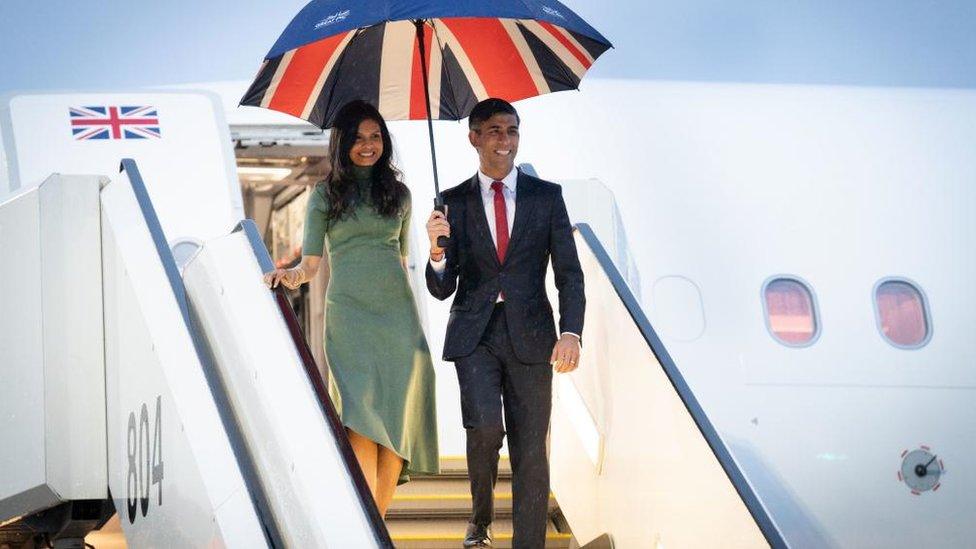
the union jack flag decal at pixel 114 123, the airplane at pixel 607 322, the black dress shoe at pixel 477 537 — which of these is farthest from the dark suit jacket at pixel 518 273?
the union jack flag decal at pixel 114 123

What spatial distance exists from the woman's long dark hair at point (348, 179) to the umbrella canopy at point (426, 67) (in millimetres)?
438

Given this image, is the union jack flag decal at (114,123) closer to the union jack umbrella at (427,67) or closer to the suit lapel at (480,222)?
the union jack umbrella at (427,67)

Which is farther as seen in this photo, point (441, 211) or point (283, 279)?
point (441, 211)

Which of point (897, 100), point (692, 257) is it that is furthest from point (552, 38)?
point (897, 100)

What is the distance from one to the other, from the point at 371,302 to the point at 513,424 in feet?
2.36

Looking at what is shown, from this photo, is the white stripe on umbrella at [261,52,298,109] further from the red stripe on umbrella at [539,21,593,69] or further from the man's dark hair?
the red stripe on umbrella at [539,21,593,69]

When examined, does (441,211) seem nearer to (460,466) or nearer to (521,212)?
(521,212)

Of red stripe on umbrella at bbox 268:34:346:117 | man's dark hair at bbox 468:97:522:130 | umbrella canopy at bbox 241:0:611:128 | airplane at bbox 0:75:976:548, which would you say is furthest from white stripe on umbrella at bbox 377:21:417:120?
airplane at bbox 0:75:976:548

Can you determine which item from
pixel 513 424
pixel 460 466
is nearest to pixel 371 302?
pixel 513 424

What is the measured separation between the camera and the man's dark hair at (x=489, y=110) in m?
4.90

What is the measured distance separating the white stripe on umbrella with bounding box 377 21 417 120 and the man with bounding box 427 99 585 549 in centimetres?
87

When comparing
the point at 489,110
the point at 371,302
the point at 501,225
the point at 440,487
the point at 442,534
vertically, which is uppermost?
the point at 489,110

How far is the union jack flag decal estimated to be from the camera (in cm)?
832

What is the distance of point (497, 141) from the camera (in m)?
4.94
